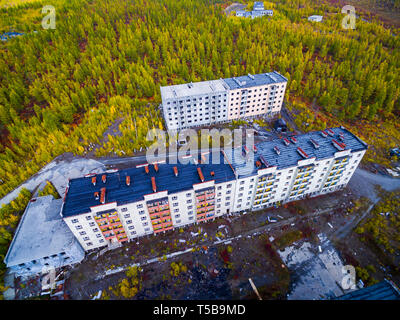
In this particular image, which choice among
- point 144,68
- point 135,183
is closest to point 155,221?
point 135,183

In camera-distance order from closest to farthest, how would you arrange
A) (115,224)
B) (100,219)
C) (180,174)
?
(100,219) < (115,224) < (180,174)

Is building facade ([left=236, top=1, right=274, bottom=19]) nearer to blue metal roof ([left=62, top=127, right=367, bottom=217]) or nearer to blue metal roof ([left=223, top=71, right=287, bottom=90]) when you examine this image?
blue metal roof ([left=223, top=71, right=287, bottom=90])

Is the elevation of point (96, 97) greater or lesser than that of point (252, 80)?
lesser

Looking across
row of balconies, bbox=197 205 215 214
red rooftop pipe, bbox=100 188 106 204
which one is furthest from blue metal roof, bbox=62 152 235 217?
row of balconies, bbox=197 205 215 214

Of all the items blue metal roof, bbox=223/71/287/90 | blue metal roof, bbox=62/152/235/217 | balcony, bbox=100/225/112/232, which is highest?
blue metal roof, bbox=223/71/287/90

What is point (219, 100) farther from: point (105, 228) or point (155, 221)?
point (105, 228)

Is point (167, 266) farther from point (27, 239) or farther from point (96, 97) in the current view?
point (96, 97)

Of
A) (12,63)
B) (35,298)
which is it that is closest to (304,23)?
(12,63)

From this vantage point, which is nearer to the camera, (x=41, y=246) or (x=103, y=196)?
(x=103, y=196)
